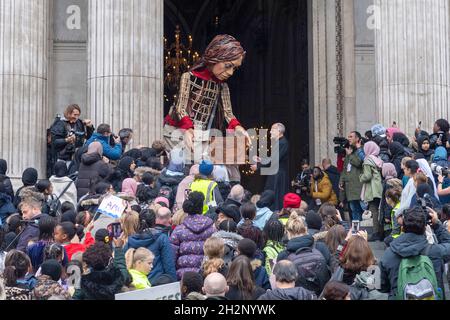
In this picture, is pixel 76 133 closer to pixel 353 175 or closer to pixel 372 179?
pixel 353 175

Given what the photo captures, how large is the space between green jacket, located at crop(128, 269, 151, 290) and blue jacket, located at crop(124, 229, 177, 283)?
754 millimetres

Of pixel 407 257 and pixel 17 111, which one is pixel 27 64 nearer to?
pixel 17 111

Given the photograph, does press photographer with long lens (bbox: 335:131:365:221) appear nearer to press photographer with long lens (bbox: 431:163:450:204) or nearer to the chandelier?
press photographer with long lens (bbox: 431:163:450:204)

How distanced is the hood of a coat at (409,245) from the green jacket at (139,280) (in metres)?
2.61

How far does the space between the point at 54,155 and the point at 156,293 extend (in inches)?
425

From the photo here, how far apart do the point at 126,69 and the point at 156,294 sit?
37.0 ft

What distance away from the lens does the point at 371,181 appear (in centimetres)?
1942

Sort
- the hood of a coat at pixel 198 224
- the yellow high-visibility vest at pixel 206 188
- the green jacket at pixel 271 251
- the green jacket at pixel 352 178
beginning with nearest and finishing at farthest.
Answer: the green jacket at pixel 271 251, the hood of a coat at pixel 198 224, the yellow high-visibility vest at pixel 206 188, the green jacket at pixel 352 178

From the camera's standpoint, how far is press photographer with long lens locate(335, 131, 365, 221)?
20.1 meters

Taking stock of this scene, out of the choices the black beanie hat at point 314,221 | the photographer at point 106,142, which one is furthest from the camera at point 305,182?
the black beanie hat at point 314,221

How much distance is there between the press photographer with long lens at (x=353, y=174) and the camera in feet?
66.0

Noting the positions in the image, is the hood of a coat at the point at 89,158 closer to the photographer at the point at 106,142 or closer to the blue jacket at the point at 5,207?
the photographer at the point at 106,142

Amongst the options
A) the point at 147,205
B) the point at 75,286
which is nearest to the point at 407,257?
the point at 75,286
